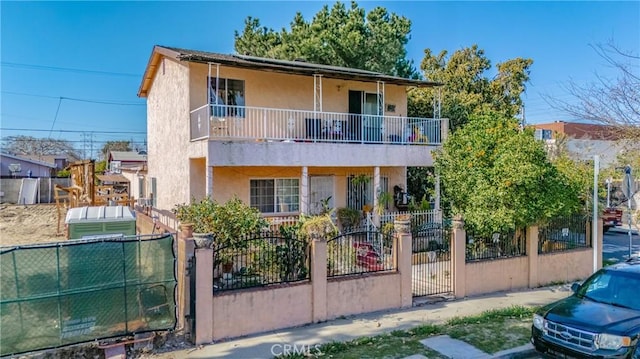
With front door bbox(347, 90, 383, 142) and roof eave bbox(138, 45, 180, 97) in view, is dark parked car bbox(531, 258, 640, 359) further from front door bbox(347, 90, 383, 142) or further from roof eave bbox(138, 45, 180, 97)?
roof eave bbox(138, 45, 180, 97)

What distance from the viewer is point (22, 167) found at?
41781mm

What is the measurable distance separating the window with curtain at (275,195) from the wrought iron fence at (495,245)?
740cm

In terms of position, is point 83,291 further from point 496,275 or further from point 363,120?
point 363,120

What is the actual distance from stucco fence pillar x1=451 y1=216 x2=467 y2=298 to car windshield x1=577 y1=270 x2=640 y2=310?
3.02 m

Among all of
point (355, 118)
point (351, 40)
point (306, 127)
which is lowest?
point (306, 127)

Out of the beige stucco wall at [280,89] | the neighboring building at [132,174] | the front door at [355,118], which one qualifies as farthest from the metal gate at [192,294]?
the neighboring building at [132,174]

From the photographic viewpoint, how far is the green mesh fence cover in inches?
245

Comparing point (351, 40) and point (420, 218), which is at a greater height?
point (351, 40)

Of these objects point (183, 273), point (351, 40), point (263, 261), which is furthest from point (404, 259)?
point (351, 40)

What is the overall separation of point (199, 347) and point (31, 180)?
35.3m

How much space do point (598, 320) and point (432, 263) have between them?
192 inches

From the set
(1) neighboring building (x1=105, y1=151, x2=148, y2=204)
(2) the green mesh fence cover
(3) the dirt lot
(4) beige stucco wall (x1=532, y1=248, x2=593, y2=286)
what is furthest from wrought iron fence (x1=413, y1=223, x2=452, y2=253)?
(1) neighboring building (x1=105, y1=151, x2=148, y2=204)

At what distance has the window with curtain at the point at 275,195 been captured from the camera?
16297 mm

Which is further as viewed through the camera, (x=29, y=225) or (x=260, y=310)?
(x=29, y=225)
